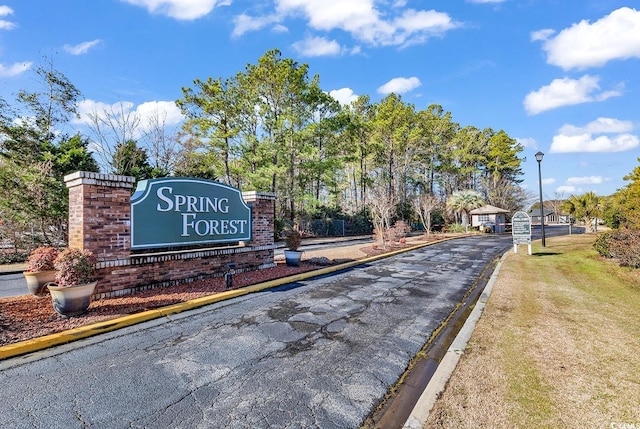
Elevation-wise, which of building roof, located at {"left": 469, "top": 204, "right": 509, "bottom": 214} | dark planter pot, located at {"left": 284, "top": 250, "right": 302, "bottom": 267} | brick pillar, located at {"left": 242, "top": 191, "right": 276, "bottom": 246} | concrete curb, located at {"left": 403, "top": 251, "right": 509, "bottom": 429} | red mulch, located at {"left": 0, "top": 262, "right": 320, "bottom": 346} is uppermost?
building roof, located at {"left": 469, "top": 204, "right": 509, "bottom": 214}

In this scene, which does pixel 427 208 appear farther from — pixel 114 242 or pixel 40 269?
pixel 40 269

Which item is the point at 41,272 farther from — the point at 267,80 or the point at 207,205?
the point at 267,80

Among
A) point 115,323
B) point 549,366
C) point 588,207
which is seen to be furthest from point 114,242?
point 588,207

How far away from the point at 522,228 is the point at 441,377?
13471 millimetres

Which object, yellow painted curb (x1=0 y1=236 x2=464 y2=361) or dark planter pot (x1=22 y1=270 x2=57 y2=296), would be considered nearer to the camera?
yellow painted curb (x1=0 y1=236 x2=464 y2=361)

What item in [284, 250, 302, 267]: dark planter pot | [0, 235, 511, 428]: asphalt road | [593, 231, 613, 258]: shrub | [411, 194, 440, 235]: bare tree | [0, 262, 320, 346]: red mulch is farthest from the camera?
[411, 194, 440, 235]: bare tree

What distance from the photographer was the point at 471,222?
119 feet

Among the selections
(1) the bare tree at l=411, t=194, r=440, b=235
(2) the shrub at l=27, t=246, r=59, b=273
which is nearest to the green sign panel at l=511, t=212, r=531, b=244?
(1) the bare tree at l=411, t=194, r=440, b=235

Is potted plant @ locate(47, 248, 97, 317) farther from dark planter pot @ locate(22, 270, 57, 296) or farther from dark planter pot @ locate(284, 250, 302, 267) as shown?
dark planter pot @ locate(284, 250, 302, 267)

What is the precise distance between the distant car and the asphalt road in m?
30.4

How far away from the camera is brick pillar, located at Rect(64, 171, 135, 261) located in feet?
18.0

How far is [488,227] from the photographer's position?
107 feet

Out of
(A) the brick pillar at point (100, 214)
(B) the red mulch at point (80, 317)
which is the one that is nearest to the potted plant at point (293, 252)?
(B) the red mulch at point (80, 317)

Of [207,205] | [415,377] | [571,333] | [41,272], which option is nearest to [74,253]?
[41,272]
